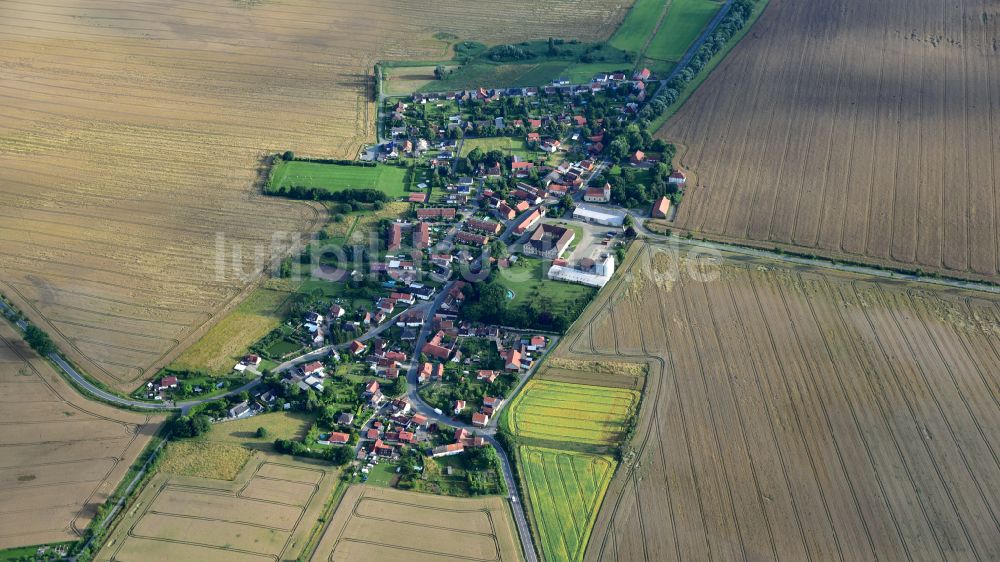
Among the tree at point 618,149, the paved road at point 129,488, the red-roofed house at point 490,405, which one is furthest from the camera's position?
the tree at point 618,149

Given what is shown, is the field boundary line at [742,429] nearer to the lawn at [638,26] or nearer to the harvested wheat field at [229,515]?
the harvested wheat field at [229,515]

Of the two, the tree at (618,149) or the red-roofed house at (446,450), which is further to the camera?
the tree at (618,149)

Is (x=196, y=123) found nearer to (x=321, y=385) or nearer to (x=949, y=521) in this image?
(x=321, y=385)

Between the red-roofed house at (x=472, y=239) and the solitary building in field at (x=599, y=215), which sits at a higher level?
the solitary building in field at (x=599, y=215)

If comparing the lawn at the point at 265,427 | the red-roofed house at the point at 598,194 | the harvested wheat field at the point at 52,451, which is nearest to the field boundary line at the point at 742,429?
the red-roofed house at the point at 598,194

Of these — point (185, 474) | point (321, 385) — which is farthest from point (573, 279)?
point (185, 474)

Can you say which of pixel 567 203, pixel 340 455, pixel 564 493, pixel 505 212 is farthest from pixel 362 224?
pixel 564 493

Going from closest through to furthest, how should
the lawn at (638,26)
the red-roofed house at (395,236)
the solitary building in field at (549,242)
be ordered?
the solitary building in field at (549,242) < the red-roofed house at (395,236) < the lawn at (638,26)
